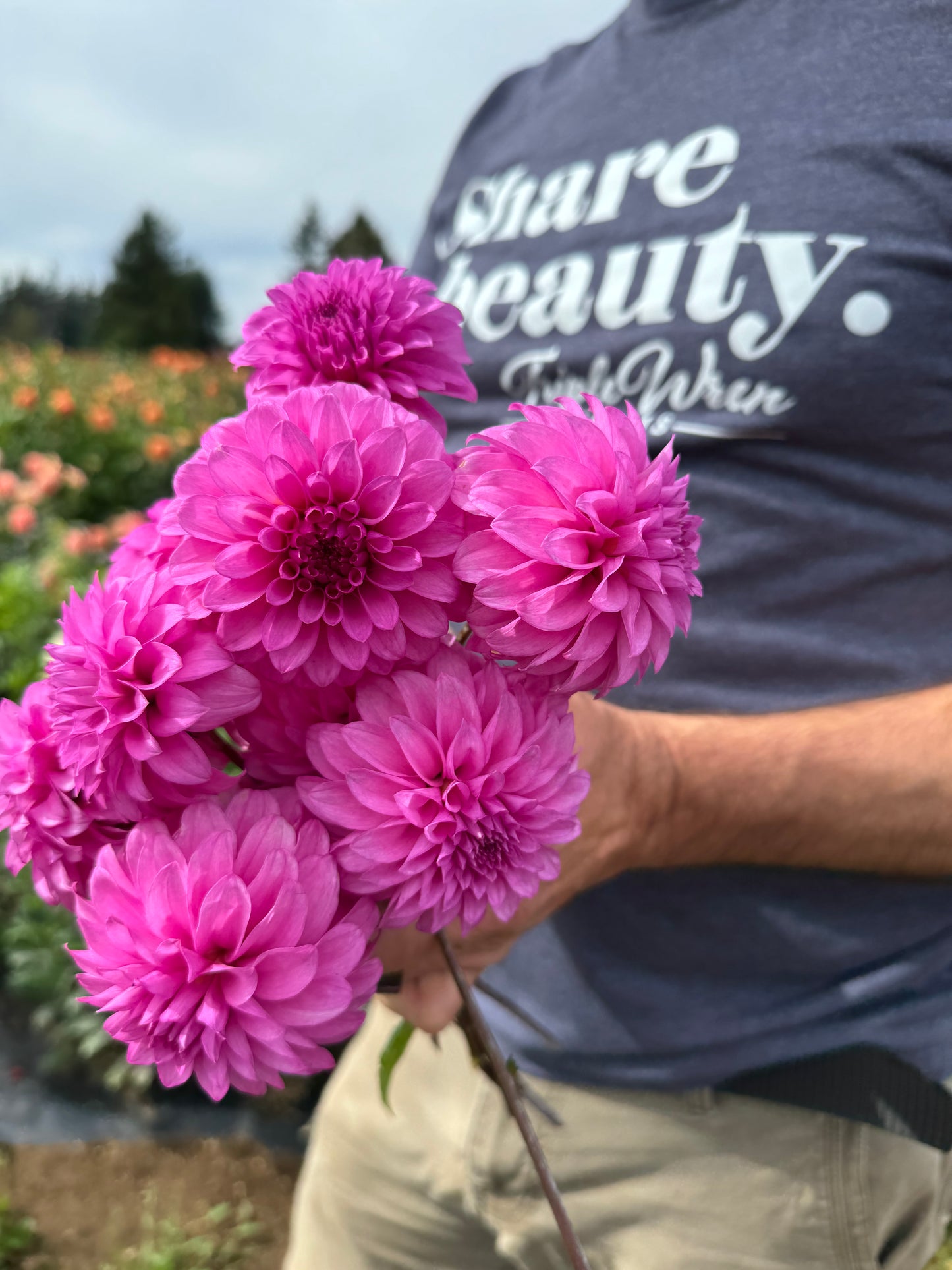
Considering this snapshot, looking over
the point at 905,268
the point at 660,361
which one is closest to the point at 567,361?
the point at 660,361

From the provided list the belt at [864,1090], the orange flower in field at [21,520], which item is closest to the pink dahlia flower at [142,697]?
the belt at [864,1090]

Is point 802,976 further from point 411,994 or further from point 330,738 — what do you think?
point 330,738

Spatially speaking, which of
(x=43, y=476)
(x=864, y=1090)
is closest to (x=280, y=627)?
(x=864, y=1090)

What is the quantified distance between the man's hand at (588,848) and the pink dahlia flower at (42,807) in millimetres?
186

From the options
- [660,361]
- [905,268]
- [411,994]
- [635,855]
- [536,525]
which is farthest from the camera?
[660,361]

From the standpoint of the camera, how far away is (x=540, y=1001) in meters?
1.04

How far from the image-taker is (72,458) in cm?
449

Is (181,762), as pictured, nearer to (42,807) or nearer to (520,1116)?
(42,807)

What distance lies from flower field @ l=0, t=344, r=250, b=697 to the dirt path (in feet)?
3.92

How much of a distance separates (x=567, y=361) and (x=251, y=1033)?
2.78ft

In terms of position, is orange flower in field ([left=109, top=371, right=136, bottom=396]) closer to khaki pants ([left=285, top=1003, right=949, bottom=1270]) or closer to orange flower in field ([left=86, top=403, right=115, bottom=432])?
orange flower in field ([left=86, top=403, right=115, bottom=432])

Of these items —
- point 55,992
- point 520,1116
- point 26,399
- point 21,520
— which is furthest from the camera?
Answer: point 26,399

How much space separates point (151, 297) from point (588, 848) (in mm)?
33476

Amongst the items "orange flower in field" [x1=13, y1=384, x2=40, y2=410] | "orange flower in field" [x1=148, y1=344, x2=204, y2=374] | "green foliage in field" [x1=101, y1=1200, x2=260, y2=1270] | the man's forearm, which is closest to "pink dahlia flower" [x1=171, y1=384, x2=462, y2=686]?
the man's forearm
